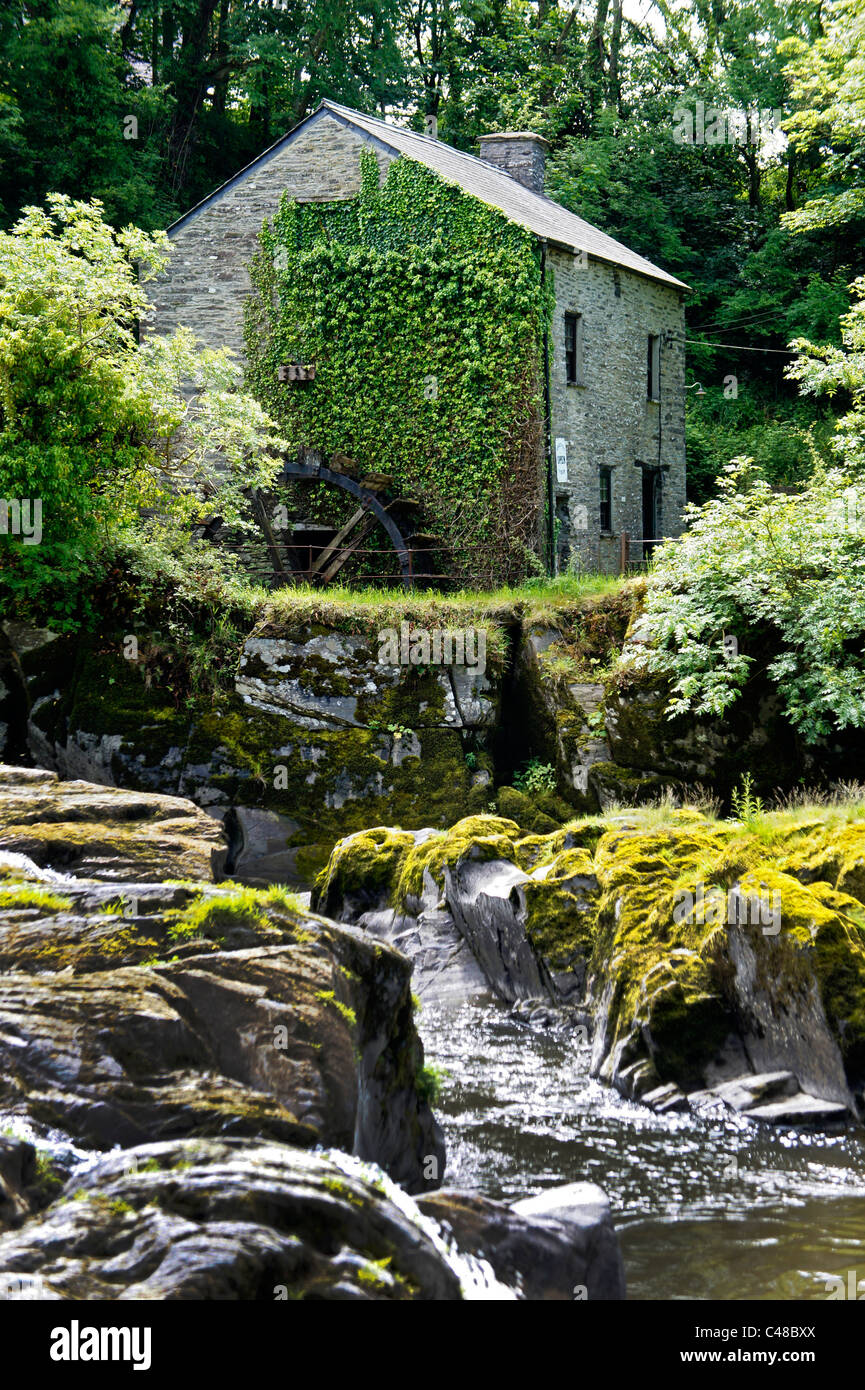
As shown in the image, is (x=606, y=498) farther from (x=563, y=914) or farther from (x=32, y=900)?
(x=32, y=900)

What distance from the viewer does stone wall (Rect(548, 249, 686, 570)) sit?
79.3 ft

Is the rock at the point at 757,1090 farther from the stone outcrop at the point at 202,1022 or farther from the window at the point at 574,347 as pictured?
the window at the point at 574,347

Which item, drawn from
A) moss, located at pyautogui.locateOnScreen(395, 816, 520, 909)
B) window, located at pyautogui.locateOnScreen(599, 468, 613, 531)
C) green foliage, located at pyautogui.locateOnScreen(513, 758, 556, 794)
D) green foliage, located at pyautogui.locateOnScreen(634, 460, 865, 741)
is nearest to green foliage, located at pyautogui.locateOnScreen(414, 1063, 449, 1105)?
moss, located at pyautogui.locateOnScreen(395, 816, 520, 909)

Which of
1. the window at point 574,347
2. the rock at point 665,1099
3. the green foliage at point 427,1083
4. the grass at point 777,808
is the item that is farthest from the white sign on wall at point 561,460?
the green foliage at point 427,1083

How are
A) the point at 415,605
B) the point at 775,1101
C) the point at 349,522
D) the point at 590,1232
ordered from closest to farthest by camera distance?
the point at 590,1232 < the point at 775,1101 < the point at 415,605 < the point at 349,522

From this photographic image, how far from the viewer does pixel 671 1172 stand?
300 inches

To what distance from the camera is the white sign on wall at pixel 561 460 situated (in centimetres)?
2362

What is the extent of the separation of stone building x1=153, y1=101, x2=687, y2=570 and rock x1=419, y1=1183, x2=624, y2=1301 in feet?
57.2

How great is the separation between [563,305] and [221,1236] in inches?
881

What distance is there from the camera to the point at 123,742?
16.9m

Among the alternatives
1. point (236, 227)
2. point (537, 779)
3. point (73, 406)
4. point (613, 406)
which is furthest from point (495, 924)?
point (236, 227)
